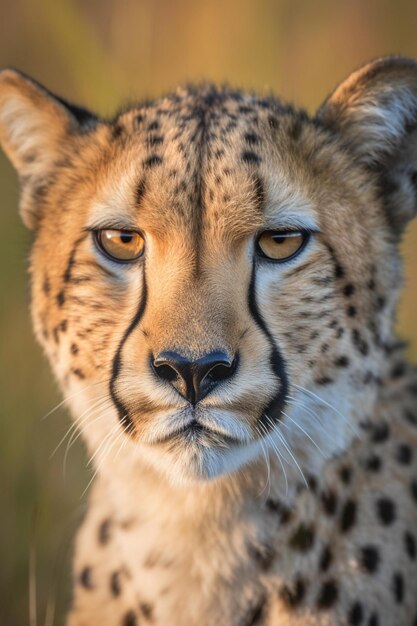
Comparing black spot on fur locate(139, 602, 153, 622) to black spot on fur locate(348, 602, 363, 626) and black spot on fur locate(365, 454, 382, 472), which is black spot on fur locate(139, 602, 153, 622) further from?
black spot on fur locate(365, 454, 382, 472)

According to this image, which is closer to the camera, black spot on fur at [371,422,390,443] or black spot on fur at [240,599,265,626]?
black spot on fur at [240,599,265,626]

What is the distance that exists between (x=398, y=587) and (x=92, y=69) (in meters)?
2.03

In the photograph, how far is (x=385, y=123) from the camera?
2234mm

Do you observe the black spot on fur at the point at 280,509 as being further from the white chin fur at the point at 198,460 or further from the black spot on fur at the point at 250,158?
the black spot on fur at the point at 250,158

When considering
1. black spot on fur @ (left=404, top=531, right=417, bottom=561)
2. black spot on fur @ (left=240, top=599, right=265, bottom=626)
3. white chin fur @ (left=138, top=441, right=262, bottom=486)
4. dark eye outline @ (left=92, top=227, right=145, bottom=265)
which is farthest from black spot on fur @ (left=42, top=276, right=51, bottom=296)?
black spot on fur @ (left=404, top=531, right=417, bottom=561)

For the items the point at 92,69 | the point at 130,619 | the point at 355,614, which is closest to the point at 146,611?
the point at 130,619

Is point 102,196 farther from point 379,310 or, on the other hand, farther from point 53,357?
point 379,310

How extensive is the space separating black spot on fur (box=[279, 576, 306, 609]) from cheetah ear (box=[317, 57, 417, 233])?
77cm

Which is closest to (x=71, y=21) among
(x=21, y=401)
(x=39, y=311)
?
(x=21, y=401)

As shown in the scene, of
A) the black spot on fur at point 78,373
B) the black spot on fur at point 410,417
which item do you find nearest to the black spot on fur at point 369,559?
the black spot on fur at point 410,417

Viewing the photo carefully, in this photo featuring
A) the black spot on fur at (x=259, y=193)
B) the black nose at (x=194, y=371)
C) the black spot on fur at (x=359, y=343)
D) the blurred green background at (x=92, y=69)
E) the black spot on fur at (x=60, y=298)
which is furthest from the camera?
the blurred green background at (x=92, y=69)

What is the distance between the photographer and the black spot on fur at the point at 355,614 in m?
2.10

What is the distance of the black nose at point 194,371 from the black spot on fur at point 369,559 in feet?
1.84

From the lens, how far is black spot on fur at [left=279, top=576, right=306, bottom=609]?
210 centimetres
